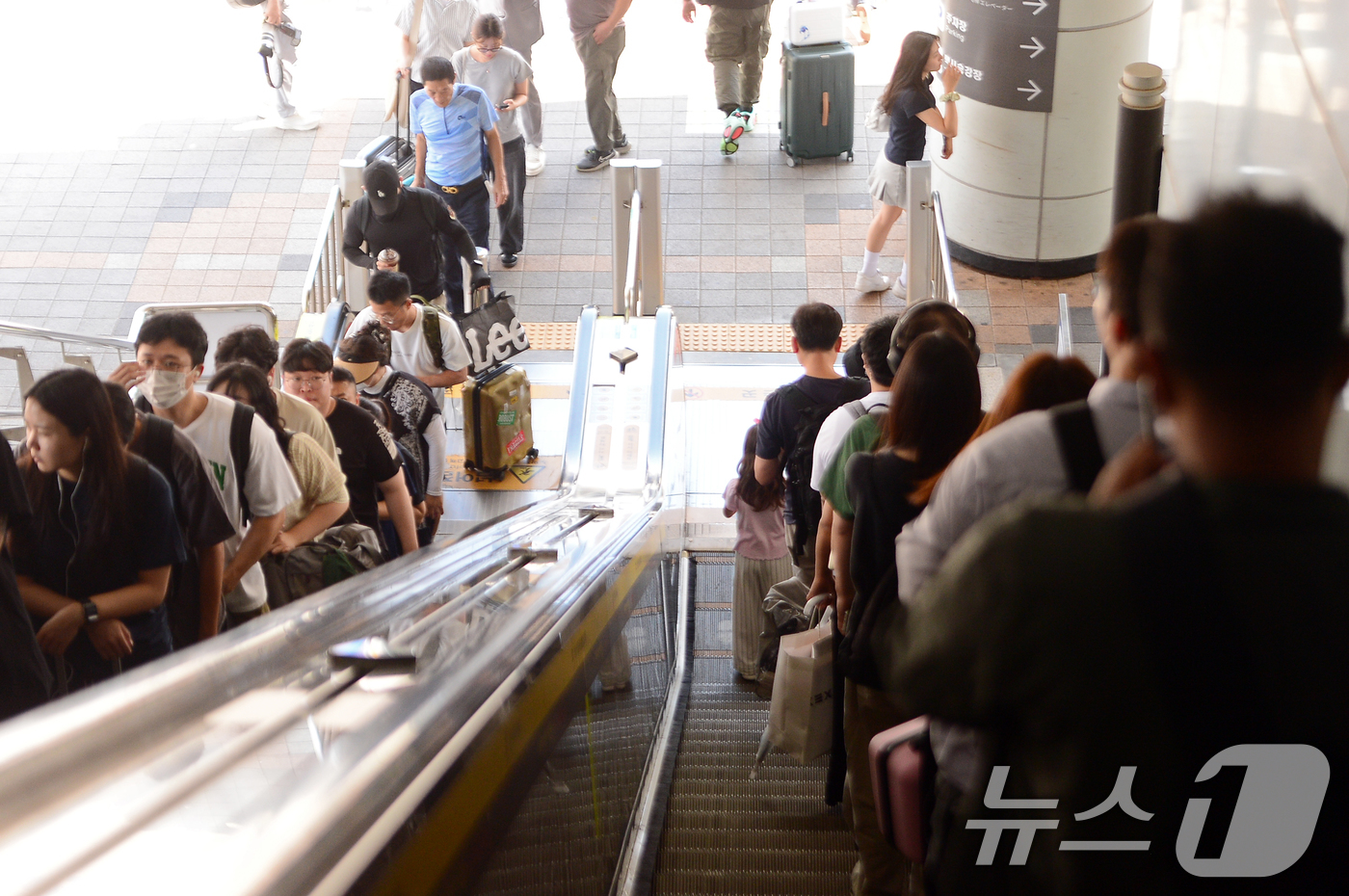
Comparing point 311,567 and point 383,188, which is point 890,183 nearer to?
point 383,188

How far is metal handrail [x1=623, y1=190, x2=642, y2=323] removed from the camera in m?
6.39

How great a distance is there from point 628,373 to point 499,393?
1.01 metres

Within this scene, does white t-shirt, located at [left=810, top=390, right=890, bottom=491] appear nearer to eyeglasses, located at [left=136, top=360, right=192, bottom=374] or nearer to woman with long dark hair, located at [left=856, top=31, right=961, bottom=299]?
eyeglasses, located at [left=136, top=360, right=192, bottom=374]

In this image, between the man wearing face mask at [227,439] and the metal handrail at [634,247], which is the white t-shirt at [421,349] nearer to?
the metal handrail at [634,247]

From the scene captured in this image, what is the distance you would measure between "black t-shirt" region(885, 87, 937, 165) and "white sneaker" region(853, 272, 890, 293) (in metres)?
0.79

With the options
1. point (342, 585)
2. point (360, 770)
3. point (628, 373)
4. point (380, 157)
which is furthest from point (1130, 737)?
point (380, 157)

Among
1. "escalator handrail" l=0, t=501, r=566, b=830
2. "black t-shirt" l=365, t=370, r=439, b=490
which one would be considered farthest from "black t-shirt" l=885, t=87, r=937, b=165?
"escalator handrail" l=0, t=501, r=566, b=830

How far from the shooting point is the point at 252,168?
9328 mm

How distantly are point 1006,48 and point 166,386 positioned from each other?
18.6 ft

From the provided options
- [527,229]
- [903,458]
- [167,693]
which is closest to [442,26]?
[527,229]

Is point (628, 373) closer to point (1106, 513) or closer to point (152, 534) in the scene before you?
point (152, 534)

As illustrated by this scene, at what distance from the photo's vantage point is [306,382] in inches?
153

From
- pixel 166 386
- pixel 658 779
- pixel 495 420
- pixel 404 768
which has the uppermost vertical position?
pixel 404 768

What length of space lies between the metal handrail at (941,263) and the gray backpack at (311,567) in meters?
2.78
